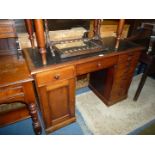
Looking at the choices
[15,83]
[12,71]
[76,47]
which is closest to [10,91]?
[15,83]

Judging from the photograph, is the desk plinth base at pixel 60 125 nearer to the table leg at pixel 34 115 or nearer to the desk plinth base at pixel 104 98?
the table leg at pixel 34 115

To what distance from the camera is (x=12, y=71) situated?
112 cm

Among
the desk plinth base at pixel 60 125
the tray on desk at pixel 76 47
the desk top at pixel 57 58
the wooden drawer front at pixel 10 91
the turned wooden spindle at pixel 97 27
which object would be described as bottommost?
the desk plinth base at pixel 60 125

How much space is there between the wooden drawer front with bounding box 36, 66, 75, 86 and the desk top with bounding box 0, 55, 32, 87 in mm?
89

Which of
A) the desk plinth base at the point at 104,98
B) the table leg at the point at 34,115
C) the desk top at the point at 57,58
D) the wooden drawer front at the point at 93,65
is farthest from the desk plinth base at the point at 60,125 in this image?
the desk top at the point at 57,58

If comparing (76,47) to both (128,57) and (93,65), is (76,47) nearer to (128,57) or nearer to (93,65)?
(93,65)

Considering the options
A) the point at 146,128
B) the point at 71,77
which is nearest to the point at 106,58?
the point at 71,77

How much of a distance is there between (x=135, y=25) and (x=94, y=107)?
5.34 ft

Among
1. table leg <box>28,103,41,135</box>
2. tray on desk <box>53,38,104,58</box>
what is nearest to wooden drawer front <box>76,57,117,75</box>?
tray on desk <box>53,38,104,58</box>

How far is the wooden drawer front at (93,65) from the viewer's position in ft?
4.20
